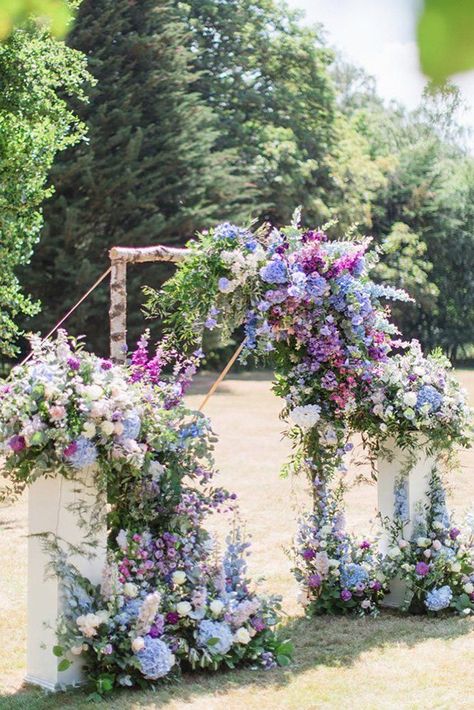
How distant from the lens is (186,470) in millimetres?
4520

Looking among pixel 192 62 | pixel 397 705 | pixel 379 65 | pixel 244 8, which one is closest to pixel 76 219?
pixel 192 62

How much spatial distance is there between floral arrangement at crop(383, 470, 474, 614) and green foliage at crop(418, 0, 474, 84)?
531cm

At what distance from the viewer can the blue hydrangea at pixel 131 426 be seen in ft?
13.6

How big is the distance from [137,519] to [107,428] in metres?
0.66

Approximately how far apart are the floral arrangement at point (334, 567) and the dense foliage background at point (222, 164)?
10.6m

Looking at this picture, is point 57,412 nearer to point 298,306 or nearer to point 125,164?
point 298,306

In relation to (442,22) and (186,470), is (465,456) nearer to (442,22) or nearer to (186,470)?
(186,470)

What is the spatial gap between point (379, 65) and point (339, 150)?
27706 mm

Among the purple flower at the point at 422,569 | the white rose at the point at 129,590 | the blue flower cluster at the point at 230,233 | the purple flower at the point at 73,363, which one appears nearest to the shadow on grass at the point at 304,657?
the purple flower at the point at 422,569

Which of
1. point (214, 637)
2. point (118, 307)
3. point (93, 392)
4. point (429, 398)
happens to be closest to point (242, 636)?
point (214, 637)

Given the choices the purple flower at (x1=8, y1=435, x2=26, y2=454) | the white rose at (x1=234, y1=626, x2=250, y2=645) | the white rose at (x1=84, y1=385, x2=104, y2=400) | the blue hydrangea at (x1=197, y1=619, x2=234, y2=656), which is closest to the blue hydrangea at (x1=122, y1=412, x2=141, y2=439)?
the white rose at (x1=84, y1=385, x2=104, y2=400)

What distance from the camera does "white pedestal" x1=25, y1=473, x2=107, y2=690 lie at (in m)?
4.16

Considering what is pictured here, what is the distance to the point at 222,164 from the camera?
23.4 m

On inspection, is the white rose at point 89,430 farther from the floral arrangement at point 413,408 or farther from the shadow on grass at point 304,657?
the floral arrangement at point 413,408
